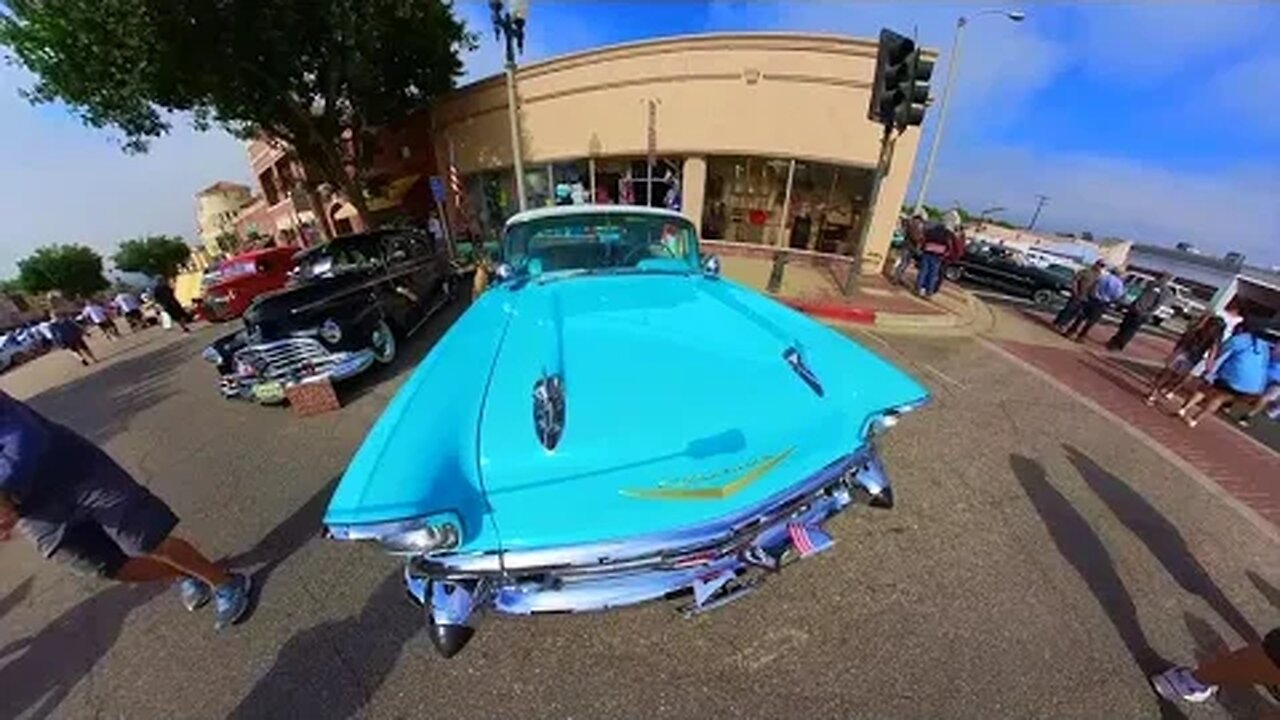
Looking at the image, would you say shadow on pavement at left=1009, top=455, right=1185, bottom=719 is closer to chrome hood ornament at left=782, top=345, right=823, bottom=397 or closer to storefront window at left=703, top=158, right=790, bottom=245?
chrome hood ornament at left=782, top=345, right=823, bottom=397

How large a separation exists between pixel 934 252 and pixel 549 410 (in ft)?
31.8

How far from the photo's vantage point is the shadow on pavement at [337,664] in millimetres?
2344

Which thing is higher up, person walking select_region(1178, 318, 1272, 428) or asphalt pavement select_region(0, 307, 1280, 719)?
person walking select_region(1178, 318, 1272, 428)

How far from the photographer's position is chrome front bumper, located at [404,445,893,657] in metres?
1.95

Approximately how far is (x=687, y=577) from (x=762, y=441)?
0.65 metres

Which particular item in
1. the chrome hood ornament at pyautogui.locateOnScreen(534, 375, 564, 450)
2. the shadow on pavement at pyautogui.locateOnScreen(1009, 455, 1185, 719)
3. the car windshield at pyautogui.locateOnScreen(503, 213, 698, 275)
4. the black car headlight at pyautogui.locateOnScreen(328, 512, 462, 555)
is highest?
the car windshield at pyautogui.locateOnScreen(503, 213, 698, 275)

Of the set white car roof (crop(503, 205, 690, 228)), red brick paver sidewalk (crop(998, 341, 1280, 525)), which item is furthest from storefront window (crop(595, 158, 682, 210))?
white car roof (crop(503, 205, 690, 228))

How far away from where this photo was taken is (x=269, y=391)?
18.2 ft

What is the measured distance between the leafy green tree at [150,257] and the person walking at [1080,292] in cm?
6550

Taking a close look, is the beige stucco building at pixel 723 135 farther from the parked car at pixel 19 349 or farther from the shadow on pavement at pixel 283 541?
the parked car at pixel 19 349

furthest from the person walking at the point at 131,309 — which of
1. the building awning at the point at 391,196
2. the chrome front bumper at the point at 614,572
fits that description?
the chrome front bumper at the point at 614,572

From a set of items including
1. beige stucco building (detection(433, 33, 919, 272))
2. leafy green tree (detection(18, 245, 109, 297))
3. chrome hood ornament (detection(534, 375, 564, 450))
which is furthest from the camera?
leafy green tree (detection(18, 245, 109, 297))

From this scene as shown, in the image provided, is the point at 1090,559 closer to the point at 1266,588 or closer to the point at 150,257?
the point at 1266,588

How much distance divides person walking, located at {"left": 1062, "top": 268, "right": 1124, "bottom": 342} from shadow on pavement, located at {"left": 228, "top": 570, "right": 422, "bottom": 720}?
10.3 metres
